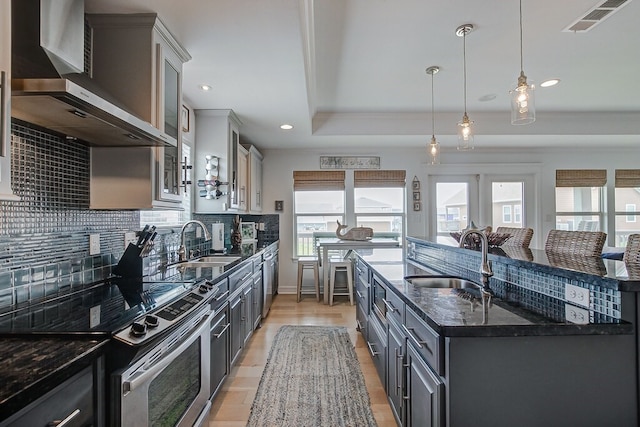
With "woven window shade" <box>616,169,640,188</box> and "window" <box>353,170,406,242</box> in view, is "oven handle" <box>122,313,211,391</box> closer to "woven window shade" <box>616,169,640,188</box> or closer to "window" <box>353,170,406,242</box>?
"window" <box>353,170,406,242</box>

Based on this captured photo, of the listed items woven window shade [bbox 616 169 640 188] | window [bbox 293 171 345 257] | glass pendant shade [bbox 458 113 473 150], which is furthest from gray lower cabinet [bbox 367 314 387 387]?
woven window shade [bbox 616 169 640 188]

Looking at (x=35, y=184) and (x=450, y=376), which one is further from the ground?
(x=35, y=184)

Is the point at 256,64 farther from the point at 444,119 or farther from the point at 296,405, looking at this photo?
the point at 444,119

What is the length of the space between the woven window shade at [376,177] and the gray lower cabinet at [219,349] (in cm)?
353

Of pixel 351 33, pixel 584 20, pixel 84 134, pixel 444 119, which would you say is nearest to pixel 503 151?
pixel 444 119

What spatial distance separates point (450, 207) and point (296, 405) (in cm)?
433

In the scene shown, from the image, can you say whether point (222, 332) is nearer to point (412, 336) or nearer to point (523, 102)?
point (412, 336)

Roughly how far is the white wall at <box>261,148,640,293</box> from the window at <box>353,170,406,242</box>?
156 mm

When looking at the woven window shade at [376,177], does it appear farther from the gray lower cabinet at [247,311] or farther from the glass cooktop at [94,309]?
the glass cooktop at [94,309]

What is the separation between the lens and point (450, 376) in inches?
45.6

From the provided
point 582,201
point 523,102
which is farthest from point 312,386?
point 582,201

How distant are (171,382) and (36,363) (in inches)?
27.0

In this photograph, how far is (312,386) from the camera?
7.98 feet

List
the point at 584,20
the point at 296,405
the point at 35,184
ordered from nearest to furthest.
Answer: the point at 35,184 → the point at 296,405 → the point at 584,20
